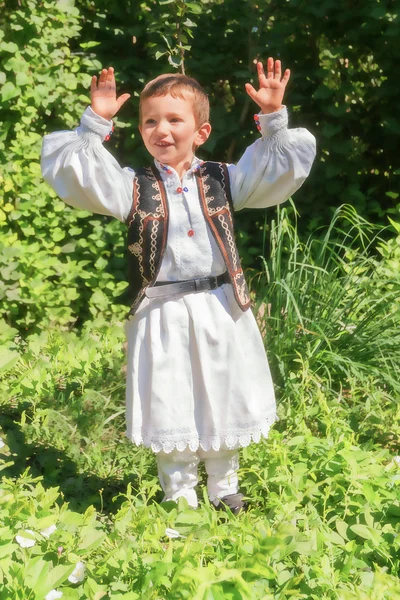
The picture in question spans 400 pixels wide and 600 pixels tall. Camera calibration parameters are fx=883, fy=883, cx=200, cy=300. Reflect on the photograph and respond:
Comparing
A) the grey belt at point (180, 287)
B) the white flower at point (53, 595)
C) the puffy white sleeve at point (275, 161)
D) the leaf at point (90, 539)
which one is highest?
the puffy white sleeve at point (275, 161)

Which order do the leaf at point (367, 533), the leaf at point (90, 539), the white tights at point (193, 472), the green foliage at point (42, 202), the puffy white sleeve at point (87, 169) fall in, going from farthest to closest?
the green foliage at point (42, 202) → the white tights at point (193, 472) → the puffy white sleeve at point (87, 169) → the leaf at point (367, 533) → the leaf at point (90, 539)

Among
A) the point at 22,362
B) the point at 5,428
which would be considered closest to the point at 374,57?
the point at 22,362

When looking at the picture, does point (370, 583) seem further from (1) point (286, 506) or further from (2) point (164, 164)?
(2) point (164, 164)

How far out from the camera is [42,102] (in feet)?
15.1

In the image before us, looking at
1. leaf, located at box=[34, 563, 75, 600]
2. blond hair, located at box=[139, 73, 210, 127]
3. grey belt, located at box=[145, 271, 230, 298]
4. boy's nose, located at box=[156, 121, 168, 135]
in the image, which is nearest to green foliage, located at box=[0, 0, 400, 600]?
leaf, located at box=[34, 563, 75, 600]

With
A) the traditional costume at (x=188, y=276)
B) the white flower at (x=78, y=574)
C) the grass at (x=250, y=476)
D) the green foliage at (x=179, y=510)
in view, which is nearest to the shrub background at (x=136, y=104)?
the grass at (x=250, y=476)

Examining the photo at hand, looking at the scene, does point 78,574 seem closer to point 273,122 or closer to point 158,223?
point 158,223

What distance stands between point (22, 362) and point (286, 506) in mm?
2066

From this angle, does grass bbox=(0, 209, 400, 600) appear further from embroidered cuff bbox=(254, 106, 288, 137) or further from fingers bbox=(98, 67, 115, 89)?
embroidered cuff bbox=(254, 106, 288, 137)

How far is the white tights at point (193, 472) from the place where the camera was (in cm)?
291

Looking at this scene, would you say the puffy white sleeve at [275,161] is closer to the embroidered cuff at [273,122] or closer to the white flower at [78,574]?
the embroidered cuff at [273,122]

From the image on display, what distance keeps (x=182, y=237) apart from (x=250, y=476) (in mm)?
920

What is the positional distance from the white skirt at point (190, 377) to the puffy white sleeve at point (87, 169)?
361 millimetres

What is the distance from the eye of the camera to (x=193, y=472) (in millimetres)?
2961
